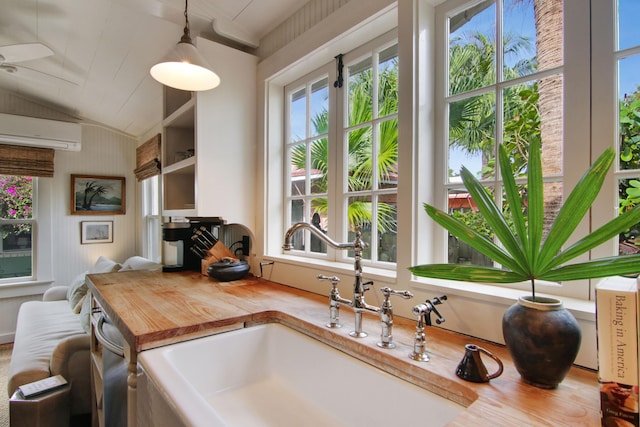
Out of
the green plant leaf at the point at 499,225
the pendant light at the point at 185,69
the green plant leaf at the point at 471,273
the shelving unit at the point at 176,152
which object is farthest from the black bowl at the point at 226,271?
the green plant leaf at the point at 499,225

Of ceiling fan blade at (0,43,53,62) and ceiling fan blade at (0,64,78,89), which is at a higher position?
ceiling fan blade at (0,64,78,89)

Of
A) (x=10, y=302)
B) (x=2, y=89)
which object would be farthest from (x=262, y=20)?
(x=10, y=302)

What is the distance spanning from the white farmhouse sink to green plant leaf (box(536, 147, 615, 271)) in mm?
407

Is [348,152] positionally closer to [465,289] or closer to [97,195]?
[465,289]

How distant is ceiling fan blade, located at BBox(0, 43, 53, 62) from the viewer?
6.63ft

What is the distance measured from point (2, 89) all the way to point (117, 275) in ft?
9.78

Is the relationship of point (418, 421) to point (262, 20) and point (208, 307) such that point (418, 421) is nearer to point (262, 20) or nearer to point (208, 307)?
point (208, 307)

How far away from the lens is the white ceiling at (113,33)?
1.90 m

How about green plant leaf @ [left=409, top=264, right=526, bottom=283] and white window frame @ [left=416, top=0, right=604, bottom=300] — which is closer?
green plant leaf @ [left=409, top=264, right=526, bottom=283]

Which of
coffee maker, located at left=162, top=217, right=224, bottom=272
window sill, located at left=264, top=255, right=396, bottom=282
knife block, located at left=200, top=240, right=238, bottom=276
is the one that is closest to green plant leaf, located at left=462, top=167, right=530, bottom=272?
window sill, located at left=264, top=255, right=396, bottom=282

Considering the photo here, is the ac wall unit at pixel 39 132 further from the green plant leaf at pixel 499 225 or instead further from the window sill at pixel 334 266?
the green plant leaf at pixel 499 225

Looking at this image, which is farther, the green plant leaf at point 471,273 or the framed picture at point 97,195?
the framed picture at point 97,195

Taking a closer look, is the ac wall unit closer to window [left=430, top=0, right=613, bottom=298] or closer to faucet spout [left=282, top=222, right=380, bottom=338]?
faucet spout [left=282, top=222, right=380, bottom=338]

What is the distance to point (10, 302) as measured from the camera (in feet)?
12.1
